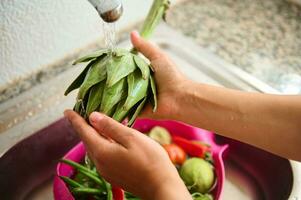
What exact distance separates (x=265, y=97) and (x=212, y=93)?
0.30ft

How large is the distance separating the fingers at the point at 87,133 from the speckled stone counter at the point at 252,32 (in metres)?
0.46

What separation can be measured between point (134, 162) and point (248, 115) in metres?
0.23

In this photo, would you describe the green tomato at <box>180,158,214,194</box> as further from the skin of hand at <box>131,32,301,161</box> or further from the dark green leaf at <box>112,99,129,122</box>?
the dark green leaf at <box>112,99,129,122</box>

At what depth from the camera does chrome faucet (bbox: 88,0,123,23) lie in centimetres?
53

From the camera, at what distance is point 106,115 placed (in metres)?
0.68

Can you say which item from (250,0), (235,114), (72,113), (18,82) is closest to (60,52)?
(18,82)

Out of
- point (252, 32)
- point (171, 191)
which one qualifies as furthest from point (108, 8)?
point (252, 32)

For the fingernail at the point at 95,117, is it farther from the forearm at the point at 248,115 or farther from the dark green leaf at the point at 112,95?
the forearm at the point at 248,115

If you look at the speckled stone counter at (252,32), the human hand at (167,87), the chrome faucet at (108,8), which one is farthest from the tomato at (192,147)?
the chrome faucet at (108,8)

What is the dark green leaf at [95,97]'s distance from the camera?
673mm

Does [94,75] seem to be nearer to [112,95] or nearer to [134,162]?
[112,95]

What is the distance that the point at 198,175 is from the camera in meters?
0.81

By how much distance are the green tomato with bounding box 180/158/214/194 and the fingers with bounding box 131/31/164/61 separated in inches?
8.5

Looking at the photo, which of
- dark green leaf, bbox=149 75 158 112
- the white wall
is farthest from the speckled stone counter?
dark green leaf, bbox=149 75 158 112
